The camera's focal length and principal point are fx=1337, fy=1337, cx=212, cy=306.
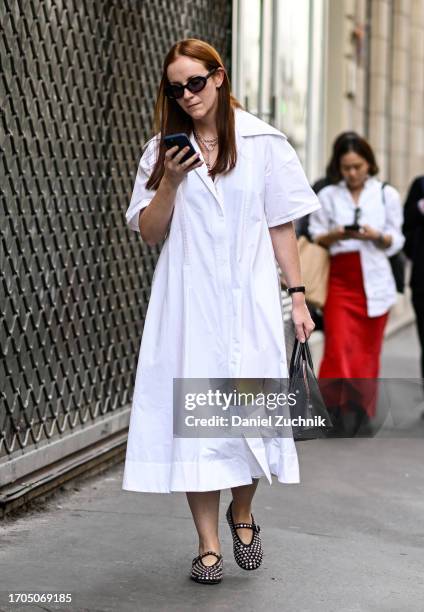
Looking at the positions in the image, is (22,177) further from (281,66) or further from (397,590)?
(281,66)

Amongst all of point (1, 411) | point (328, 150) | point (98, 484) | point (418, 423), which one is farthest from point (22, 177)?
point (328, 150)

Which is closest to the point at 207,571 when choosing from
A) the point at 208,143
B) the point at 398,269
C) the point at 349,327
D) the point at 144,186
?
the point at 144,186

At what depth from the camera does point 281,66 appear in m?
10.3

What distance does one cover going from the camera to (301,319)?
16.1ft

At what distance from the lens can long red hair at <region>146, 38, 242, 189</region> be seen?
4.64 m

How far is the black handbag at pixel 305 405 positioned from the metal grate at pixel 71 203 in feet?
5.16

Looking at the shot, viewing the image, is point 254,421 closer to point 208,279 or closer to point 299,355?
point 299,355

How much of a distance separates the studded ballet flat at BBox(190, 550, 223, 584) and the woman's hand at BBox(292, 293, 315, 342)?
0.85m

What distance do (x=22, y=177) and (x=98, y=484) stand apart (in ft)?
5.19

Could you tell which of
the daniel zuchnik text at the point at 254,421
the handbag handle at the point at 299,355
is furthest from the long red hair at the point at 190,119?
the daniel zuchnik text at the point at 254,421

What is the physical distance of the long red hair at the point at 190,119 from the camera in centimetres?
464

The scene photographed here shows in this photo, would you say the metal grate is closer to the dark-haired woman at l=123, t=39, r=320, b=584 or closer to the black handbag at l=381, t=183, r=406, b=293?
the dark-haired woman at l=123, t=39, r=320, b=584

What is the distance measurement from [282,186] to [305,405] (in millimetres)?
791

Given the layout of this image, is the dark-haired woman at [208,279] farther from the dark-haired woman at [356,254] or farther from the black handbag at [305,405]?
the dark-haired woman at [356,254]
